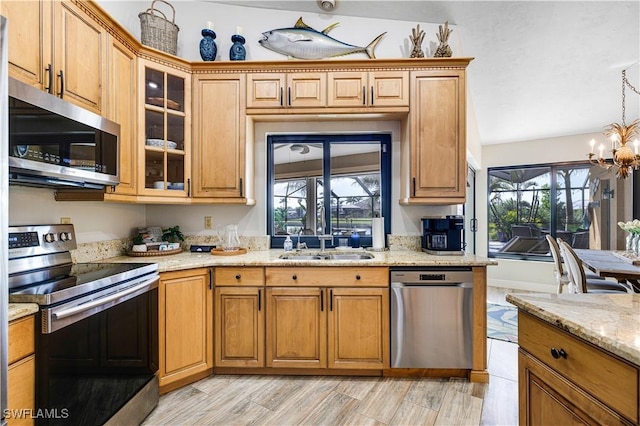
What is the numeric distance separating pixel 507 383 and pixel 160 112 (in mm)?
3336

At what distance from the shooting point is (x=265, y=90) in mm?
2572

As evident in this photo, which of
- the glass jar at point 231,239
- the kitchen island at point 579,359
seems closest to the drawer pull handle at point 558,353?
the kitchen island at point 579,359

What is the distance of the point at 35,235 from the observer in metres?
1.72

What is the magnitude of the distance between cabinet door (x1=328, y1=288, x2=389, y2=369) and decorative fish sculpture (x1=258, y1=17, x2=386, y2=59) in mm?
2099

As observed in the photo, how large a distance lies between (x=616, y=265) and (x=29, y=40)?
4.44m

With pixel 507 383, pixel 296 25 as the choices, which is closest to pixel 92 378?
pixel 507 383

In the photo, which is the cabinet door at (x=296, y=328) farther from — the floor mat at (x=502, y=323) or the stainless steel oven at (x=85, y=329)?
the floor mat at (x=502, y=323)

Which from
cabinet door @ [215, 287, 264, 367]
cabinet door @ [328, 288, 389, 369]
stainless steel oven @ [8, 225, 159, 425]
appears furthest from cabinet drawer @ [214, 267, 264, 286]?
cabinet door @ [328, 288, 389, 369]

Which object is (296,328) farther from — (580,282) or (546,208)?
(546,208)

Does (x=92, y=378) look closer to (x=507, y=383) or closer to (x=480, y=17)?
(x=507, y=383)

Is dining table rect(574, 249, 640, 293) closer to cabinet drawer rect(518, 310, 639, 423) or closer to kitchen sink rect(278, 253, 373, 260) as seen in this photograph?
kitchen sink rect(278, 253, 373, 260)

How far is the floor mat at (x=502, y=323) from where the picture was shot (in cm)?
307

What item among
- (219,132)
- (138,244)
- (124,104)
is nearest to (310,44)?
(219,132)

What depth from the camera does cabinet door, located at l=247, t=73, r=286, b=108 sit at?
257 cm
